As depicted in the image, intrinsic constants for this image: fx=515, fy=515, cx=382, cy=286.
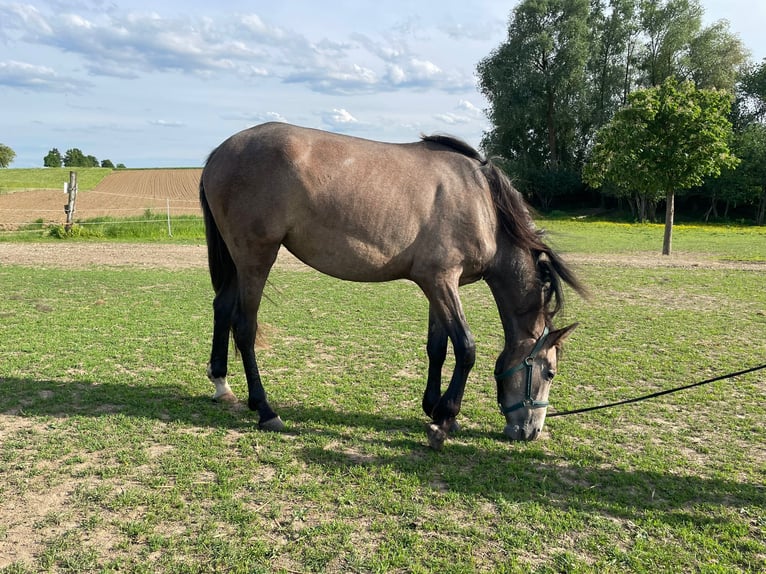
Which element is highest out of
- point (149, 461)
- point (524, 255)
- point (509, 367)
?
point (524, 255)

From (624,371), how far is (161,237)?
1817 cm

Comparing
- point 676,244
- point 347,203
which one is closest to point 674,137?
point 676,244

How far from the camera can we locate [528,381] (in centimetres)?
391

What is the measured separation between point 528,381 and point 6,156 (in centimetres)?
8690

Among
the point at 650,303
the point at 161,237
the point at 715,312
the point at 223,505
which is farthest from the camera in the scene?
the point at 161,237

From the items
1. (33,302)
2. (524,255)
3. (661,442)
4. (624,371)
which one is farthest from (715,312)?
(33,302)

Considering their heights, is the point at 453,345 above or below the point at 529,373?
above

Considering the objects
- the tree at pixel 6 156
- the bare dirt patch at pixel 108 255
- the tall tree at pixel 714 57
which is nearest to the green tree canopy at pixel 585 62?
the tall tree at pixel 714 57

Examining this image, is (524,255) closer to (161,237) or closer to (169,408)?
(169,408)

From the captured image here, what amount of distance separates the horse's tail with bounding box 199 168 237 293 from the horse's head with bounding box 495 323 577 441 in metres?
2.55

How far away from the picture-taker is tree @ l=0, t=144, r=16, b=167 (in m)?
69.7

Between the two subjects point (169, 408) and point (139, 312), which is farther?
point (139, 312)

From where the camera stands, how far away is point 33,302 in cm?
838

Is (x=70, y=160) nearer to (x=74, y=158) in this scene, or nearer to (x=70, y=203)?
(x=74, y=158)
